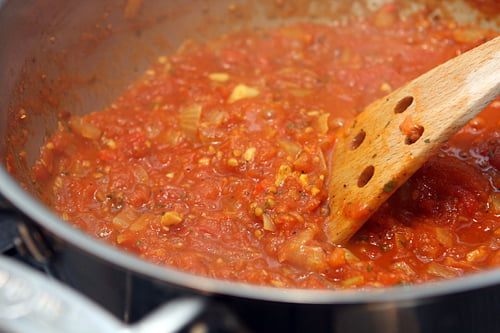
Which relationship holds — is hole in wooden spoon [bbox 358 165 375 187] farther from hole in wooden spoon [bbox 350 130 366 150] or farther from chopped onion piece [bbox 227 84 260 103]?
chopped onion piece [bbox 227 84 260 103]

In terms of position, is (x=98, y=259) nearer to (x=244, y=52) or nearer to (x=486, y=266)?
(x=486, y=266)

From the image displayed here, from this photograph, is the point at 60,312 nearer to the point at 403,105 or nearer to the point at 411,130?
the point at 411,130

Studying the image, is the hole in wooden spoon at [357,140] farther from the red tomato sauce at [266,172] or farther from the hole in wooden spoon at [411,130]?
the hole in wooden spoon at [411,130]

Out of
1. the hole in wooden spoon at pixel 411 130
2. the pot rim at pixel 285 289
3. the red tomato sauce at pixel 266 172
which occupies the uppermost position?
the pot rim at pixel 285 289

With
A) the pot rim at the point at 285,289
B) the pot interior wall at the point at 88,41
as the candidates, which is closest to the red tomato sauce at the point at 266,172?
the pot interior wall at the point at 88,41

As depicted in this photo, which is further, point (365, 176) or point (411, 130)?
point (365, 176)

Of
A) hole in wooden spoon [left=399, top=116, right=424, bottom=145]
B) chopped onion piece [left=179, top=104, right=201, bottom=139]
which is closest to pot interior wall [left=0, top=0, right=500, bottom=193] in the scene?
chopped onion piece [left=179, top=104, right=201, bottom=139]

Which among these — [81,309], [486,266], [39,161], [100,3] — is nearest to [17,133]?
[39,161]

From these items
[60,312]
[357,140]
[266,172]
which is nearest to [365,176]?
[357,140]
